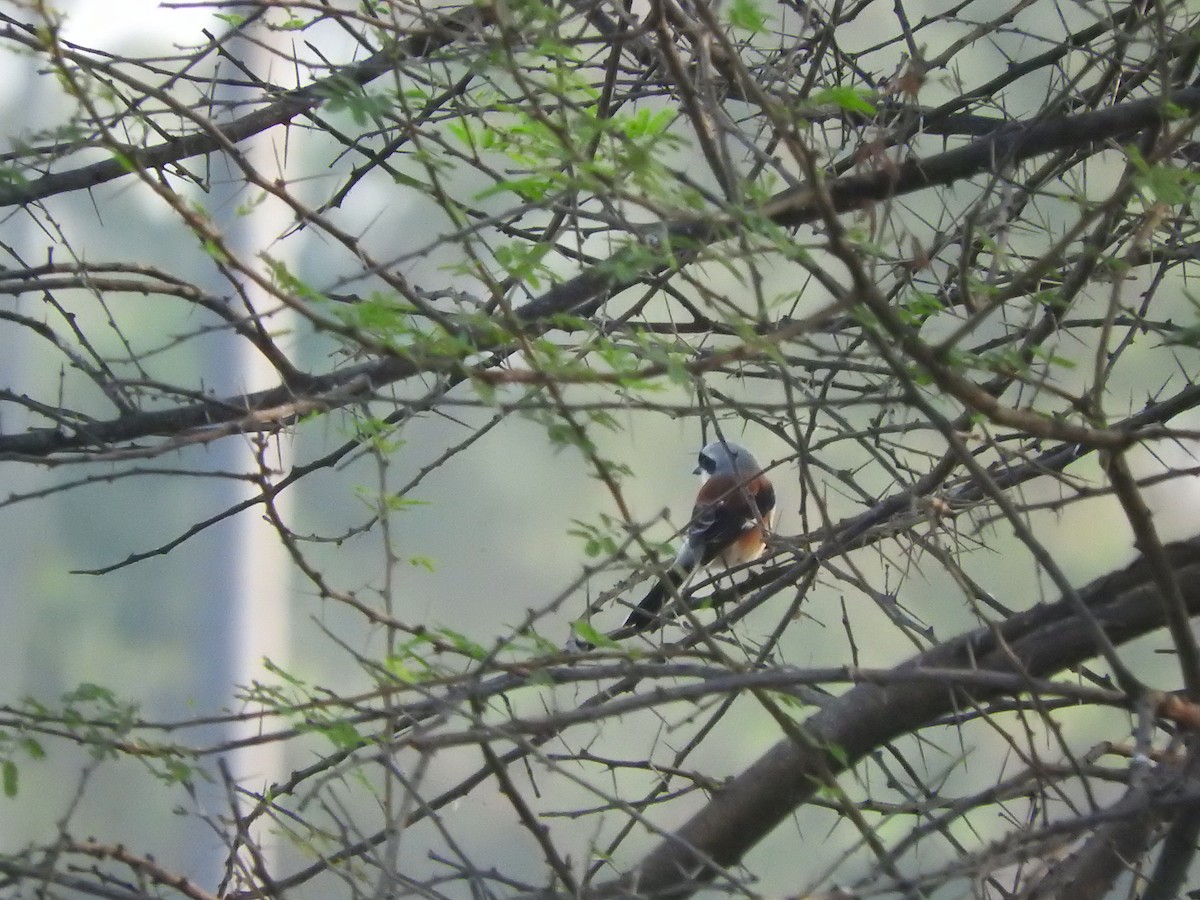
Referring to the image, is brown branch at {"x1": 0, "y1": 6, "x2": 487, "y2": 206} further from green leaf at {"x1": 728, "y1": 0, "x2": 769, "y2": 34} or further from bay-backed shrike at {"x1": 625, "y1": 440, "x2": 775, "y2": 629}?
bay-backed shrike at {"x1": 625, "y1": 440, "x2": 775, "y2": 629}

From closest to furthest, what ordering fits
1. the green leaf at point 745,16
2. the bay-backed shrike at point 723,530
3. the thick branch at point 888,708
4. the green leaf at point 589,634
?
the green leaf at point 745,16, the green leaf at point 589,634, the thick branch at point 888,708, the bay-backed shrike at point 723,530

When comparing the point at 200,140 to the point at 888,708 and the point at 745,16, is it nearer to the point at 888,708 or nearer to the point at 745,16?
the point at 745,16

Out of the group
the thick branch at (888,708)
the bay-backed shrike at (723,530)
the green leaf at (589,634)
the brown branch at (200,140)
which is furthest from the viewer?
the bay-backed shrike at (723,530)

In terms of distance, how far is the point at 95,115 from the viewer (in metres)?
1.00

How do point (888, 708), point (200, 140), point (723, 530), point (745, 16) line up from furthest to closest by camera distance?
point (723, 530) → point (200, 140) → point (888, 708) → point (745, 16)

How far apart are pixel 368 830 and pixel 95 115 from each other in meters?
2.19

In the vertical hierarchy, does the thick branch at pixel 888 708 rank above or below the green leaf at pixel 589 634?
below

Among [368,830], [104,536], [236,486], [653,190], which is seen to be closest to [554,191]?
[653,190]

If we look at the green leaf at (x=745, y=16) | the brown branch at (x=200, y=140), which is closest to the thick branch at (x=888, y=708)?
the green leaf at (x=745, y=16)

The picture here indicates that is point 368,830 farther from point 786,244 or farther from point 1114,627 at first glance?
point 786,244

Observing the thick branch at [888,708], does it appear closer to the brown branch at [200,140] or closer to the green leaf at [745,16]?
the green leaf at [745,16]

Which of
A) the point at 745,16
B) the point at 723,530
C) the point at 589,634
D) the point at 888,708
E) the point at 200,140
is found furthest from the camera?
the point at 723,530

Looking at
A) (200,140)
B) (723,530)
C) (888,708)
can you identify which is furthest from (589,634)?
(723,530)

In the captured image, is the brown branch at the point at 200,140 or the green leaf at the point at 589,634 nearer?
the green leaf at the point at 589,634
